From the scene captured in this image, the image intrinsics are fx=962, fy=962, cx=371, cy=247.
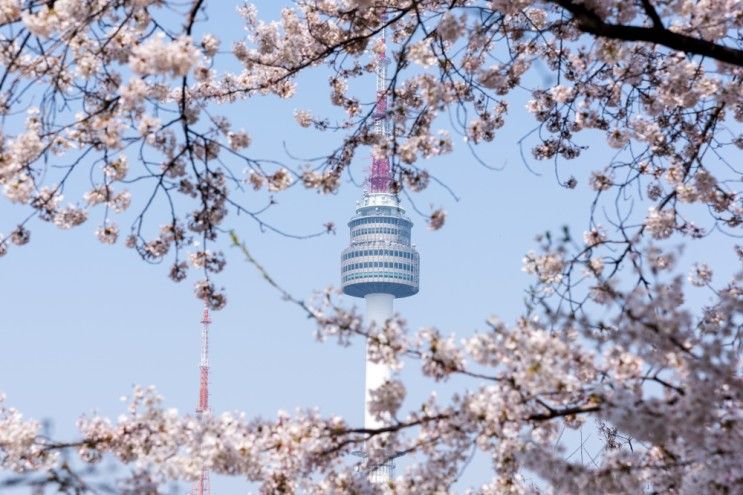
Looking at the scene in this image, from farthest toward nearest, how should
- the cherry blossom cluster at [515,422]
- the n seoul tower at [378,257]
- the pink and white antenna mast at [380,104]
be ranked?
1. the n seoul tower at [378,257]
2. the pink and white antenna mast at [380,104]
3. the cherry blossom cluster at [515,422]

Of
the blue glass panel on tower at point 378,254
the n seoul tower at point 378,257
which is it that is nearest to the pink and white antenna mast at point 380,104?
the n seoul tower at point 378,257

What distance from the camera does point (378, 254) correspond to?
393 ft

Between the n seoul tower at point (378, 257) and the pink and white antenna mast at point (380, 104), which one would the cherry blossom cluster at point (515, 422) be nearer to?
the pink and white antenna mast at point (380, 104)

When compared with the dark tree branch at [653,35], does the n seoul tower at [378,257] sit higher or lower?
higher

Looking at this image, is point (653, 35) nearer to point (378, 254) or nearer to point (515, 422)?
point (515, 422)

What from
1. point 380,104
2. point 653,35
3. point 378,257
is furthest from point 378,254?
point 653,35

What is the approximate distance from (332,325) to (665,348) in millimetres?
1455

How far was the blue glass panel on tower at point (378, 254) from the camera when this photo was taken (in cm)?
11956

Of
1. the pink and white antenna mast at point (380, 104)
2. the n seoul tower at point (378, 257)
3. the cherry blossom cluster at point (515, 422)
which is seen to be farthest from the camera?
the n seoul tower at point (378, 257)

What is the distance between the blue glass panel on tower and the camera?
11956cm

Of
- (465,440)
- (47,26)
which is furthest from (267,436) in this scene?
(47,26)

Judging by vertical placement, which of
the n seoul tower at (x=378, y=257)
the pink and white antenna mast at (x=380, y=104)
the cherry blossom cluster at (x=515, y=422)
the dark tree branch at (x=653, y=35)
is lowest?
the cherry blossom cluster at (x=515, y=422)

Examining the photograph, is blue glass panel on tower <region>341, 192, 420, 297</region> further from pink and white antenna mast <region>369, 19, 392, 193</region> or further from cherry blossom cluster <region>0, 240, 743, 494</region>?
cherry blossom cluster <region>0, 240, 743, 494</region>

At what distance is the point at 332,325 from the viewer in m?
4.38
